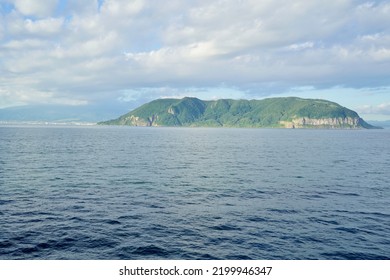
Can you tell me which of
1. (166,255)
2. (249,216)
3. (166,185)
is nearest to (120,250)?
(166,255)

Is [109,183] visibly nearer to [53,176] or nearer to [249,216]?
[53,176]

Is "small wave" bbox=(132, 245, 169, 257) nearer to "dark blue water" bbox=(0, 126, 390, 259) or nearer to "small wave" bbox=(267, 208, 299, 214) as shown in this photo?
"dark blue water" bbox=(0, 126, 390, 259)

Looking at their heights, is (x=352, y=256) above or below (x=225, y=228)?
below

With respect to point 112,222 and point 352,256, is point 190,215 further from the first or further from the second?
point 352,256

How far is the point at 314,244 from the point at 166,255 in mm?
15655

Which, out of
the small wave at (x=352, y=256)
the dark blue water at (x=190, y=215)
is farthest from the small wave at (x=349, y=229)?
the small wave at (x=352, y=256)

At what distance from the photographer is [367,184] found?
67000 millimetres

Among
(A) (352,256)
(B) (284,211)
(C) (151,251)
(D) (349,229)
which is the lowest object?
(A) (352,256)

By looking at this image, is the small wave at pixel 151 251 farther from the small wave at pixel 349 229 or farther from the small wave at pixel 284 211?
the small wave at pixel 349 229

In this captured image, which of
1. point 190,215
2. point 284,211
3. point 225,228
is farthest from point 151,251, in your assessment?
point 284,211

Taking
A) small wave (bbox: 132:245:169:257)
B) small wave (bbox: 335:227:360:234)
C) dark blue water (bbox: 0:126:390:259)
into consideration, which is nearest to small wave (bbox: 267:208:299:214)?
dark blue water (bbox: 0:126:390:259)

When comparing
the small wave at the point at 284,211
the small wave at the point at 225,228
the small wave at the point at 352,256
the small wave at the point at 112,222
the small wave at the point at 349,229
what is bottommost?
the small wave at the point at 352,256

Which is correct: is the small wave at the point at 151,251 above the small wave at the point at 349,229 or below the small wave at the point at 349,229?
above

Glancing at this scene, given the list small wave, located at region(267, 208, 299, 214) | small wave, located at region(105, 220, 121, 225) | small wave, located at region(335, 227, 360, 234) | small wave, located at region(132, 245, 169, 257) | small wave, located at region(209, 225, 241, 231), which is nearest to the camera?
small wave, located at region(132, 245, 169, 257)
